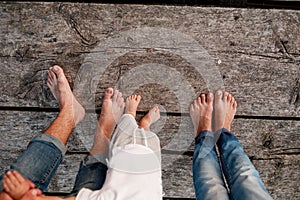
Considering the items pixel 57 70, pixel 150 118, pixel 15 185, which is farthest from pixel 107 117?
pixel 15 185

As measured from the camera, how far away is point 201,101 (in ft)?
5.13

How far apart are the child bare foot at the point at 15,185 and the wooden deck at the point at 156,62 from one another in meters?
0.44

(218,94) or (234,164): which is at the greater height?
(218,94)

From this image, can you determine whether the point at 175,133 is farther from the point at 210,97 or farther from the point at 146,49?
the point at 146,49

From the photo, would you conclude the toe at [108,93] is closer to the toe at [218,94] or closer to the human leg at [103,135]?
the human leg at [103,135]

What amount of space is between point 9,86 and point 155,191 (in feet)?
2.52

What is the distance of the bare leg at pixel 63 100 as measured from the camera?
4.81 ft

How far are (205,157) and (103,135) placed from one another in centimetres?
45

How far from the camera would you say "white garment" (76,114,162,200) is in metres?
1.25

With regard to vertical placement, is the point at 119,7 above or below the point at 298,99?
above

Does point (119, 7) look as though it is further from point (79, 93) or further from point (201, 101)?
point (201, 101)

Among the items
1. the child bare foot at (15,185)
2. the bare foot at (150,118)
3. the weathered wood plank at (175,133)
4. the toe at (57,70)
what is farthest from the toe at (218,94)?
the child bare foot at (15,185)

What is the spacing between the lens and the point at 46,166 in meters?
1.31

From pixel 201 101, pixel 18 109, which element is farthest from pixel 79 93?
pixel 201 101
